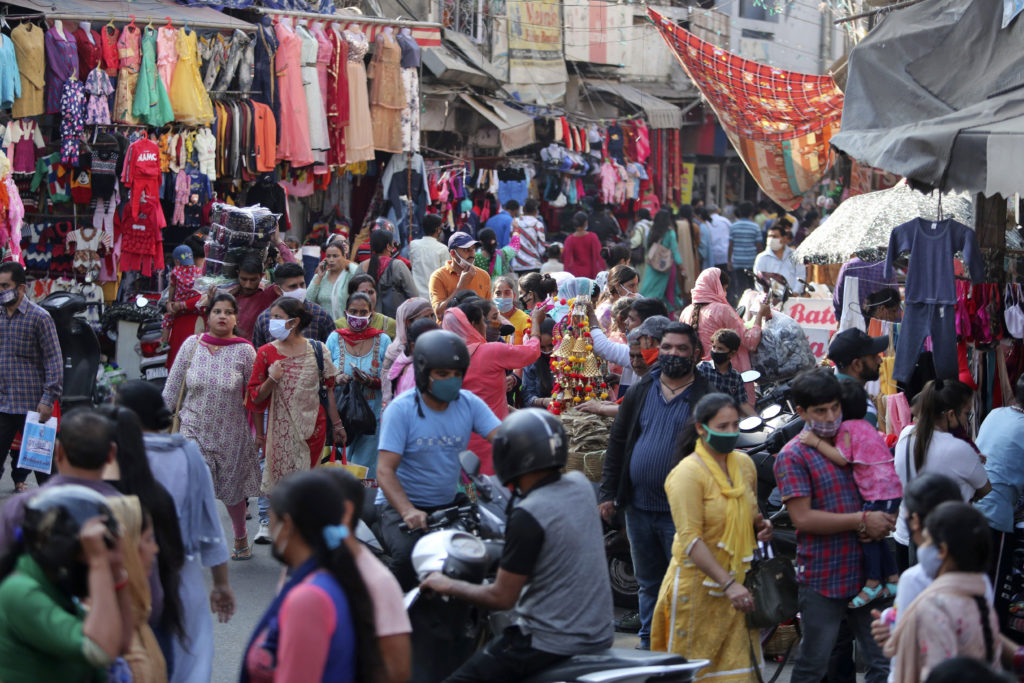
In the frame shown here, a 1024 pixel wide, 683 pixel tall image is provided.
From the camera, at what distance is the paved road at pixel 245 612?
649cm

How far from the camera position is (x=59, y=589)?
3.54m

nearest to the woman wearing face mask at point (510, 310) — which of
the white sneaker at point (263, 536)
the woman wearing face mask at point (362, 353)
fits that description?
the woman wearing face mask at point (362, 353)

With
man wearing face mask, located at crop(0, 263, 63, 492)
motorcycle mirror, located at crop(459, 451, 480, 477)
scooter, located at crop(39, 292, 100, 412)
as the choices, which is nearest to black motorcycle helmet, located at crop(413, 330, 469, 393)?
motorcycle mirror, located at crop(459, 451, 480, 477)

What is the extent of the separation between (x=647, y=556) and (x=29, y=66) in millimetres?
8893

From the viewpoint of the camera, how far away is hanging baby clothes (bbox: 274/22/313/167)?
14773mm

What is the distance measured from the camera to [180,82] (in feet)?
44.6

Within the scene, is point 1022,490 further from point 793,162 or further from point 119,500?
point 793,162

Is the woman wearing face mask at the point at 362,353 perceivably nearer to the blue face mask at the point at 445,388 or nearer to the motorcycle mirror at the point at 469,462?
the blue face mask at the point at 445,388

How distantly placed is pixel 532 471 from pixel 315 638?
135 centimetres

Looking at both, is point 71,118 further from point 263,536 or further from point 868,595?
point 868,595

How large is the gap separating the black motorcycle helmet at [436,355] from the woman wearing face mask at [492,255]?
21.1ft

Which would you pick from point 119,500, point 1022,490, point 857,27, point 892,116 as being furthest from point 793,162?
point 119,500

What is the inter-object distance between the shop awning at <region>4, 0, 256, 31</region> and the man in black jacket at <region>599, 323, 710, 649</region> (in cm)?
895

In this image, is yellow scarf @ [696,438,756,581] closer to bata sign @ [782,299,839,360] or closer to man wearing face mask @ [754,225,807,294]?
bata sign @ [782,299,839,360]
